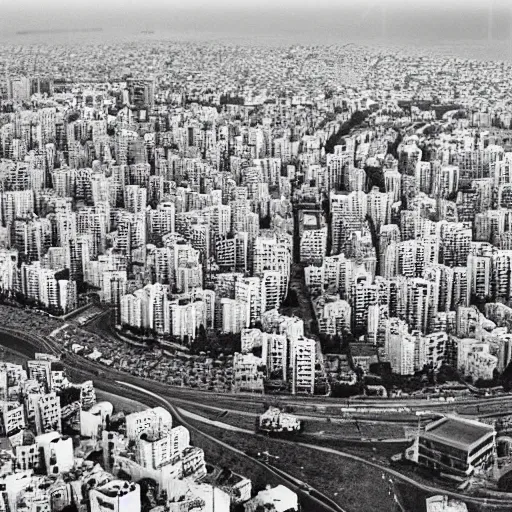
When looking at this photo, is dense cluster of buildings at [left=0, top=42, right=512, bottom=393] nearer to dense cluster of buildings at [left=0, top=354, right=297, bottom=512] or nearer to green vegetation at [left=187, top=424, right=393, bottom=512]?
green vegetation at [left=187, top=424, right=393, bottom=512]

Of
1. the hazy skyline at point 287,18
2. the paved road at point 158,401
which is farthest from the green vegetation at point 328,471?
the hazy skyline at point 287,18

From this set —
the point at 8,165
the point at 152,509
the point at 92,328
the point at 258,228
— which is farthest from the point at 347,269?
the point at 8,165

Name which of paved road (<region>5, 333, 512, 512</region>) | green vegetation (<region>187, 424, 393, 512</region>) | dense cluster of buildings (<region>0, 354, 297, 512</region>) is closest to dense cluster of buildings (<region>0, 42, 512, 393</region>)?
paved road (<region>5, 333, 512, 512</region>)

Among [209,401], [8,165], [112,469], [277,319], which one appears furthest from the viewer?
[8,165]

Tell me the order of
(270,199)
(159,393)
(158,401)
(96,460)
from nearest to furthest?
1. (96,460)
2. (158,401)
3. (159,393)
4. (270,199)

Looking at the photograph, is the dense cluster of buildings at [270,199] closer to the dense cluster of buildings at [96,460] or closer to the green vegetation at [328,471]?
the green vegetation at [328,471]

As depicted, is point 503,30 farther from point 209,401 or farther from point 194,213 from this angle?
point 209,401

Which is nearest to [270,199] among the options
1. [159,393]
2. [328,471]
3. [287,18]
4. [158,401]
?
[287,18]

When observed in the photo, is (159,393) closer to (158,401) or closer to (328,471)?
(158,401)

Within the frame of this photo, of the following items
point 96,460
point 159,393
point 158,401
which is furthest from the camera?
point 159,393
